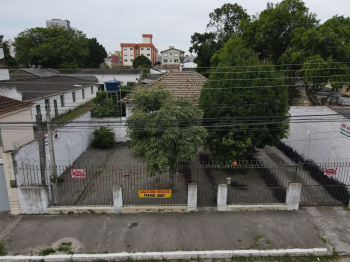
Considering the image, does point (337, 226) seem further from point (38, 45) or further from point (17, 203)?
point (38, 45)

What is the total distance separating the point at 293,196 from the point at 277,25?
15.8m

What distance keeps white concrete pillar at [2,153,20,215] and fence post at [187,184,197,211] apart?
594 cm

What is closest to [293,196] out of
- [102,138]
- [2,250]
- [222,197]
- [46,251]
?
[222,197]

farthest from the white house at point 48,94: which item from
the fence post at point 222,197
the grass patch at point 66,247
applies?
the fence post at point 222,197

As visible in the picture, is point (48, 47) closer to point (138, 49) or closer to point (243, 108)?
point (243, 108)

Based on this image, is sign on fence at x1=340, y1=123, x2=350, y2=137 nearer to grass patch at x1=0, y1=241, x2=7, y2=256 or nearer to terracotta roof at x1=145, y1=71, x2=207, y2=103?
terracotta roof at x1=145, y1=71, x2=207, y2=103

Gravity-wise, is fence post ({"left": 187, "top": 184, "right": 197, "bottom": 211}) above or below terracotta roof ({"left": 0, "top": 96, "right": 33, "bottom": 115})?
below

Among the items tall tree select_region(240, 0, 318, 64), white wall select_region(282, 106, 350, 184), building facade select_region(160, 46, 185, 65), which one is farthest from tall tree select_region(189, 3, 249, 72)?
building facade select_region(160, 46, 185, 65)

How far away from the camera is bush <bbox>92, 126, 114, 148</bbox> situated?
52.4ft

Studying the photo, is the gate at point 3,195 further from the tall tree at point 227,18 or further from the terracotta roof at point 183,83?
the tall tree at point 227,18

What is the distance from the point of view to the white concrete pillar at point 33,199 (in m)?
8.62

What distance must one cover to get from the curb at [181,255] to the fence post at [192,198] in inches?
78.4

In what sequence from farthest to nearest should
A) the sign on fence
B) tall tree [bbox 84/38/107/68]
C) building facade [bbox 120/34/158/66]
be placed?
building facade [bbox 120/34/158/66]
tall tree [bbox 84/38/107/68]
the sign on fence

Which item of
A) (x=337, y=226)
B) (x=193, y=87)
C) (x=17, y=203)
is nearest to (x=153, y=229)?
(x=17, y=203)
